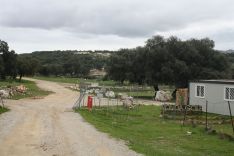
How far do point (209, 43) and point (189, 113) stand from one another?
33.5 m

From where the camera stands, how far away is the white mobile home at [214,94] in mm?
35844

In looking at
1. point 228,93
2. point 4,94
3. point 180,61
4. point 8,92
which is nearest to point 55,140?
point 228,93

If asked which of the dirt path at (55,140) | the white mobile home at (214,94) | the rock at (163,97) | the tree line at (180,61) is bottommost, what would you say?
the dirt path at (55,140)

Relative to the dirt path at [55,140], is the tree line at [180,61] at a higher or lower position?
higher

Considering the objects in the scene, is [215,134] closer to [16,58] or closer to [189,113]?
[189,113]

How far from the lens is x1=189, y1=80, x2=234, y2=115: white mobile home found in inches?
1411

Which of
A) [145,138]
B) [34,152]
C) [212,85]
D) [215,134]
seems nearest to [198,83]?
[212,85]

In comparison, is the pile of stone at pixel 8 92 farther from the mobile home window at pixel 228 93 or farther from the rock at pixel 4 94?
the mobile home window at pixel 228 93

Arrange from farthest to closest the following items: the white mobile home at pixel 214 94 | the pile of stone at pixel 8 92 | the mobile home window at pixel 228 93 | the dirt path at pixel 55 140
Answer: the pile of stone at pixel 8 92, the white mobile home at pixel 214 94, the mobile home window at pixel 228 93, the dirt path at pixel 55 140

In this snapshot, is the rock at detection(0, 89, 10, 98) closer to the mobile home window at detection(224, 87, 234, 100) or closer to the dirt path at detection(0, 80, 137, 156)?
the dirt path at detection(0, 80, 137, 156)

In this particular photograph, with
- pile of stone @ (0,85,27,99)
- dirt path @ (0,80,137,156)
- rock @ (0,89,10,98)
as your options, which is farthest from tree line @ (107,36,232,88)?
dirt path @ (0,80,137,156)

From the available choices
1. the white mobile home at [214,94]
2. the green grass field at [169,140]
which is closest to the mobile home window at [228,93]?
the white mobile home at [214,94]

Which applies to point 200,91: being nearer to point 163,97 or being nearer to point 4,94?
point 163,97

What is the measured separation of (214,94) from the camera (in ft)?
124
